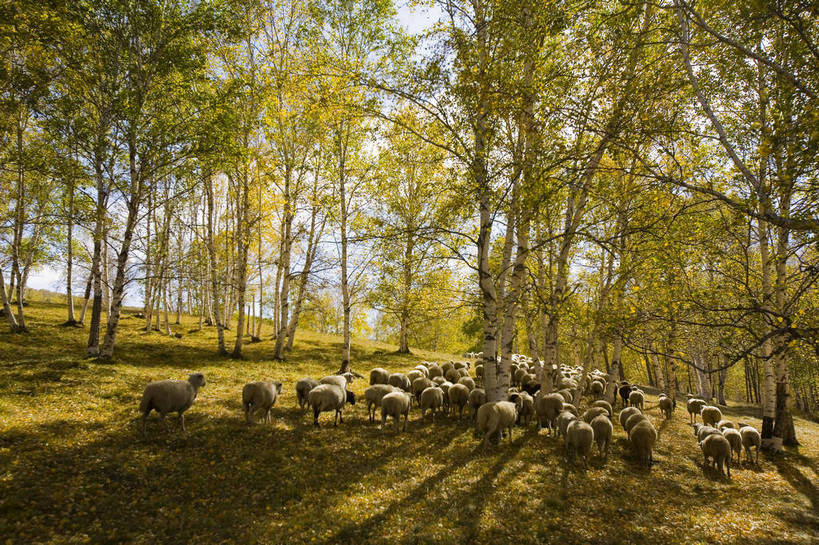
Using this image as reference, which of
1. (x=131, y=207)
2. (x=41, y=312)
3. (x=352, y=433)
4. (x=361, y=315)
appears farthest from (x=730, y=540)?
(x=41, y=312)

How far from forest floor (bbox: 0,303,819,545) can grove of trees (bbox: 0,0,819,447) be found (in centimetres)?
337

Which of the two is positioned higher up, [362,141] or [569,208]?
[362,141]

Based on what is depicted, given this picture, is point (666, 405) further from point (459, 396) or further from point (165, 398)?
point (165, 398)

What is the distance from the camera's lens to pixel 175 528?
654 centimetres

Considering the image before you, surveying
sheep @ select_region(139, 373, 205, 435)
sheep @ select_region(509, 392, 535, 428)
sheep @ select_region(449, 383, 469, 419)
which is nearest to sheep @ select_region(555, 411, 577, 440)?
sheep @ select_region(509, 392, 535, 428)

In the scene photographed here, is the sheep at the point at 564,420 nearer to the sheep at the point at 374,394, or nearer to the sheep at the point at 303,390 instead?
the sheep at the point at 374,394

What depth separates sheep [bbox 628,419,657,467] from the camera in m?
11.7

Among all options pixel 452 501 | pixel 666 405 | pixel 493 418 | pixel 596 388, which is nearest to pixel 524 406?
pixel 493 418

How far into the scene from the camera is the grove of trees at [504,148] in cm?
775

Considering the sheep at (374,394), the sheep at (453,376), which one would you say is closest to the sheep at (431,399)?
the sheep at (374,394)

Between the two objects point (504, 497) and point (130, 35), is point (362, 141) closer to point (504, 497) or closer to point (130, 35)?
point (130, 35)

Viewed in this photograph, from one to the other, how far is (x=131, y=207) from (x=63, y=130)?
3573 mm

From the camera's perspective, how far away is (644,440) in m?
11.8

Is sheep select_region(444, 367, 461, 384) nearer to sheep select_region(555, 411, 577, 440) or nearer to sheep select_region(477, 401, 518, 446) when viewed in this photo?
sheep select_region(555, 411, 577, 440)
